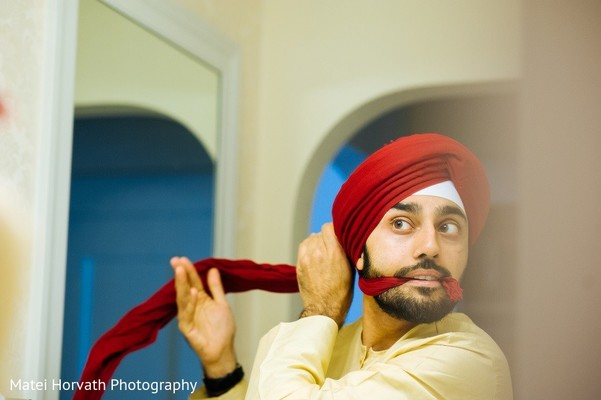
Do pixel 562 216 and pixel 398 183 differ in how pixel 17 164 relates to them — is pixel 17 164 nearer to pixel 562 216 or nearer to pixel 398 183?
pixel 398 183

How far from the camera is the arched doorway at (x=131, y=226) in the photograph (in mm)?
1223

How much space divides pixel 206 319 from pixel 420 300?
15.9 inches

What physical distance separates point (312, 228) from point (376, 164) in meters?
0.37

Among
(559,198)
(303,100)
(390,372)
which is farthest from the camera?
(303,100)

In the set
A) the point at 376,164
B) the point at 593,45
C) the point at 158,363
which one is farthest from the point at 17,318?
the point at 593,45

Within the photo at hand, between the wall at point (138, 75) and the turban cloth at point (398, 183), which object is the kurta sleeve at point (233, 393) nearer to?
the turban cloth at point (398, 183)

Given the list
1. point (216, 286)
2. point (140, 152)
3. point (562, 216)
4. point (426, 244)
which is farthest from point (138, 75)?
point (562, 216)

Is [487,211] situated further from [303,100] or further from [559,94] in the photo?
[303,100]

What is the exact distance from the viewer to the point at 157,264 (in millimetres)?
1393

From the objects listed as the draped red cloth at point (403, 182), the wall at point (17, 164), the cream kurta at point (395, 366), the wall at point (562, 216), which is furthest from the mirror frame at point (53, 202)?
the wall at point (562, 216)

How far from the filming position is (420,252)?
3.43ft

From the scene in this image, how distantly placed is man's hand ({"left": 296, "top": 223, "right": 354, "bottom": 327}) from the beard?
7 centimetres

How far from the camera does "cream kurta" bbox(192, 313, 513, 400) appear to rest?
1.00 meters

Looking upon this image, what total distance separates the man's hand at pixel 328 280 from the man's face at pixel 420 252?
66 mm
